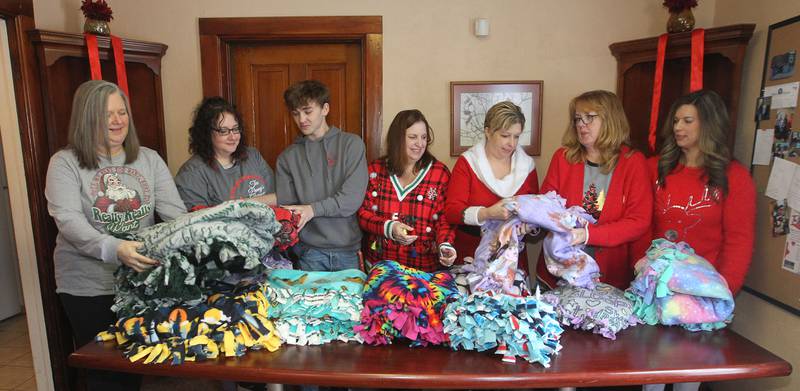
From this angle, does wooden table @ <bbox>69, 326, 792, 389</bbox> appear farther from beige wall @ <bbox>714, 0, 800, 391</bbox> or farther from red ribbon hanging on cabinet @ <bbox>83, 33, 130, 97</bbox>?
red ribbon hanging on cabinet @ <bbox>83, 33, 130, 97</bbox>

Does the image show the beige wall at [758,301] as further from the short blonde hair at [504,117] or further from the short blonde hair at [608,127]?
the short blonde hair at [504,117]

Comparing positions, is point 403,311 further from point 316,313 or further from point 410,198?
point 410,198

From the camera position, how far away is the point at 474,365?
1427mm

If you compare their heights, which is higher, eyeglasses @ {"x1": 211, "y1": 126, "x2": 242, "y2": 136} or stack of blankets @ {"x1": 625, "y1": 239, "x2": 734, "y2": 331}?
eyeglasses @ {"x1": 211, "y1": 126, "x2": 242, "y2": 136}

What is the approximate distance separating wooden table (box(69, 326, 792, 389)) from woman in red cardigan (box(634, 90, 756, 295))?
19.2 inches

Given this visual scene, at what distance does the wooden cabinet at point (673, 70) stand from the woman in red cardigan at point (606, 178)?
0.73 meters

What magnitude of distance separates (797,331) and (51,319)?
146 inches

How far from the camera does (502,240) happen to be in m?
1.75

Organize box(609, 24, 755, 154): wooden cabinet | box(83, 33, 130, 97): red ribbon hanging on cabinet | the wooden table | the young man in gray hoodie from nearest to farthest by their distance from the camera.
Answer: the wooden table
the young man in gray hoodie
box(609, 24, 755, 154): wooden cabinet
box(83, 33, 130, 97): red ribbon hanging on cabinet

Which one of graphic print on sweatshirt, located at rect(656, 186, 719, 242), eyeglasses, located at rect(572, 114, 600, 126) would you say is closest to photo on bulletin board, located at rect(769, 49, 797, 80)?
graphic print on sweatshirt, located at rect(656, 186, 719, 242)

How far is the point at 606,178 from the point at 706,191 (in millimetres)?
402

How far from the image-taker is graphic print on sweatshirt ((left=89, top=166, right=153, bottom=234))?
73.1 inches

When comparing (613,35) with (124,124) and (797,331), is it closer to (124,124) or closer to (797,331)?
(797,331)

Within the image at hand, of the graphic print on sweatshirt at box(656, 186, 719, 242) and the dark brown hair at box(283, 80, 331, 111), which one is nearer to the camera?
the graphic print on sweatshirt at box(656, 186, 719, 242)
